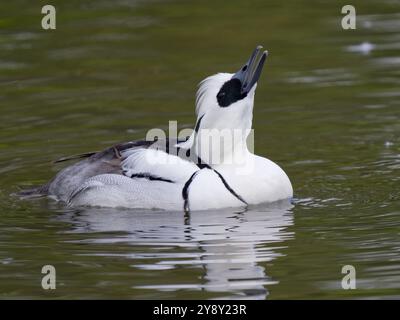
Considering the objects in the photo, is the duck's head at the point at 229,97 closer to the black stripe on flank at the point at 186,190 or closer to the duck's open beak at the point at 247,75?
the duck's open beak at the point at 247,75

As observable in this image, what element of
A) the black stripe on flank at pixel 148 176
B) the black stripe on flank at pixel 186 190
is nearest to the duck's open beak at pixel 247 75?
the black stripe on flank at pixel 186 190

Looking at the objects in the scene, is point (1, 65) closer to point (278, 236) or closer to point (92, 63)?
point (92, 63)

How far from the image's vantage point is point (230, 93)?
11609mm

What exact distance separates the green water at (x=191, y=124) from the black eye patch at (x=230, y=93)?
110 centimetres

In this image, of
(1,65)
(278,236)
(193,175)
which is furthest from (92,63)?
(278,236)

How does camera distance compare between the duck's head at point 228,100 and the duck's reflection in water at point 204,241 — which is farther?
the duck's head at point 228,100

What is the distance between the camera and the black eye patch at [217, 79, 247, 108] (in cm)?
1160

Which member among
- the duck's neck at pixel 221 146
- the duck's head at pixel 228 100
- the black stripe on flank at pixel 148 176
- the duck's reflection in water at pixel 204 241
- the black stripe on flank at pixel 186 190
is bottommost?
the duck's reflection in water at pixel 204 241

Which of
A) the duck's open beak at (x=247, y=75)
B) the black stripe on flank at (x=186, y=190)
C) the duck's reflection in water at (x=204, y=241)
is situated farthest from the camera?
the black stripe on flank at (x=186, y=190)

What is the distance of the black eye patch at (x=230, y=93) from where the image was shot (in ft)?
38.1

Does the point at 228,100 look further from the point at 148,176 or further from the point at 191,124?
the point at 191,124

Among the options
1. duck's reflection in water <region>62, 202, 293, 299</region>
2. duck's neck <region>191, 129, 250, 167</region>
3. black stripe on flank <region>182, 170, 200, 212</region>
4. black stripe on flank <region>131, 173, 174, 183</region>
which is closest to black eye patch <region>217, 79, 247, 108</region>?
duck's neck <region>191, 129, 250, 167</region>

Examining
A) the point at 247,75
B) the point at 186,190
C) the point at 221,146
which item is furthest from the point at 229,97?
the point at 186,190

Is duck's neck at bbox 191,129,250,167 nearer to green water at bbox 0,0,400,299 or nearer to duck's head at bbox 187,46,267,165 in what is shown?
duck's head at bbox 187,46,267,165
